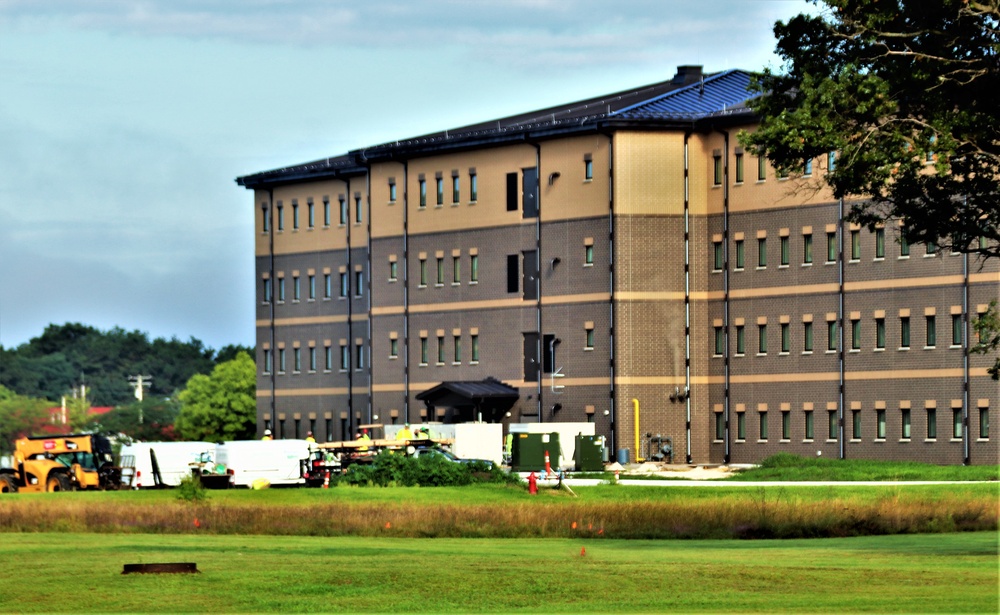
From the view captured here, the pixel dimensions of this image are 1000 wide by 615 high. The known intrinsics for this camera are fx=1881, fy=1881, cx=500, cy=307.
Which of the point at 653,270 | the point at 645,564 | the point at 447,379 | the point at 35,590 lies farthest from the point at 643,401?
the point at 35,590

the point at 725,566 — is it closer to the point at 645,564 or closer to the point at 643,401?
the point at 645,564

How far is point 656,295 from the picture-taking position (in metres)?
81.9

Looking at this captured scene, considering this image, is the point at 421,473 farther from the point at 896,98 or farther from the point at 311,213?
the point at 311,213

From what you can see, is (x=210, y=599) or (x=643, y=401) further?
(x=643, y=401)

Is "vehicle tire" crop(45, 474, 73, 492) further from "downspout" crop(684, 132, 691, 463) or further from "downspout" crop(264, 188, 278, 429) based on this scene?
"downspout" crop(264, 188, 278, 429)

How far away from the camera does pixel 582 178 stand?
82.9 metres

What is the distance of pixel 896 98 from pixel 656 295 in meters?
49.4

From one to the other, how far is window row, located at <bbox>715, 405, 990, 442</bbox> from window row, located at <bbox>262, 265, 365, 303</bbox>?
76.1 ft

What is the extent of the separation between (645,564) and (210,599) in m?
8.23

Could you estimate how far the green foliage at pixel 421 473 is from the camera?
5531 centimetres

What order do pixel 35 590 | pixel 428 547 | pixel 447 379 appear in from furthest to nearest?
1. pixel 447 379
2. pixel 428 547
3. pixel 35 590

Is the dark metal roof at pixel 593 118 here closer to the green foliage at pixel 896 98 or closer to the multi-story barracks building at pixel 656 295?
the multi-story barracks building at pixel 656 295

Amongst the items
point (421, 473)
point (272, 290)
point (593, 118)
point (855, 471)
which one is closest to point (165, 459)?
point (421, 473)

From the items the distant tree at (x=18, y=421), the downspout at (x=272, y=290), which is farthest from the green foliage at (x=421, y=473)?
the distant tree at (x=18, y=421)
